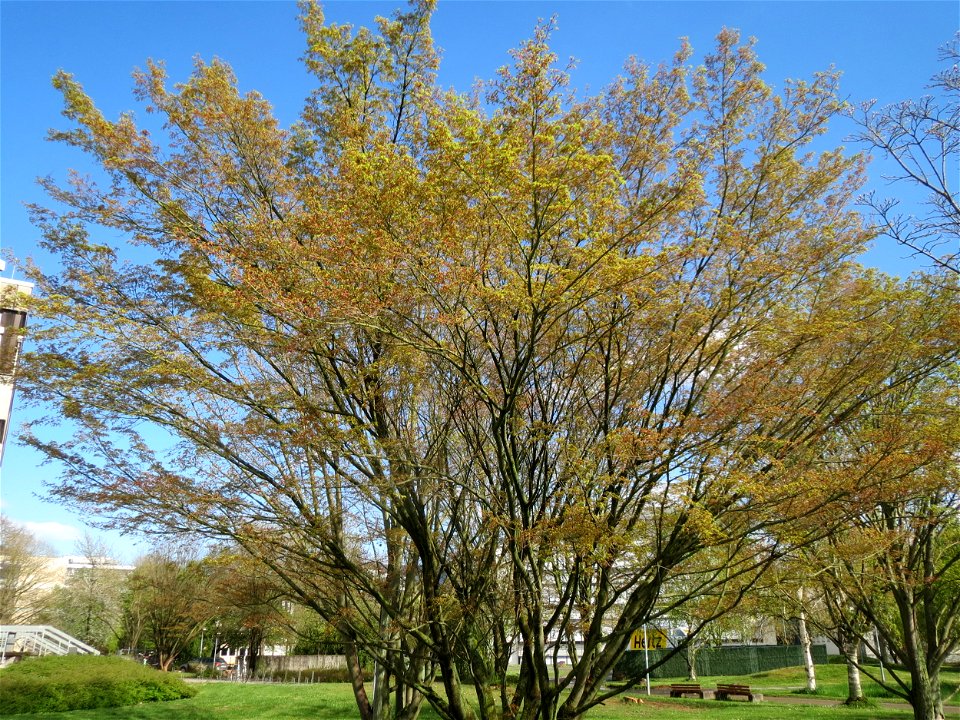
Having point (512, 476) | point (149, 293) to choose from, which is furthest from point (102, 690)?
point (512, 476)

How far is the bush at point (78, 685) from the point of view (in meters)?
18.6

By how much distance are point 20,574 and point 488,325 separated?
42.9 metres

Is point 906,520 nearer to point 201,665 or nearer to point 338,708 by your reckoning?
point 338,708

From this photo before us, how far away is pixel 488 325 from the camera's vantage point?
7973 millimetres

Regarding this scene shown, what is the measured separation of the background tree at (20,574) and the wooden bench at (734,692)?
123 ft

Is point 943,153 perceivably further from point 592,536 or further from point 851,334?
point 592,536

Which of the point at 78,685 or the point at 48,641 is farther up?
the point at 48,641

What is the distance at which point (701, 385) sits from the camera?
8.32 meters

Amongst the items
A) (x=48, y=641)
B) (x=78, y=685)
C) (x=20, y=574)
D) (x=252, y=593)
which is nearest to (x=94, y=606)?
(x=20, y=574)

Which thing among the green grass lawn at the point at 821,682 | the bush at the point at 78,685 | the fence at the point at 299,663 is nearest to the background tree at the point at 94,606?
the fence at the point at 299,663

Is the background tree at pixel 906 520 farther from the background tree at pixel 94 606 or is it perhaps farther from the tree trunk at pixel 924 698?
the background tree at pixel 94 606

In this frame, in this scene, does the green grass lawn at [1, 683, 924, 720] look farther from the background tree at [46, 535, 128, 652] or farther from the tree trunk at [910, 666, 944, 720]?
the background tree at [46, 535, 128, 652]

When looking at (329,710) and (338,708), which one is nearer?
(329,710)

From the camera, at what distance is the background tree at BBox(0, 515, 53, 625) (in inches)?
1449
